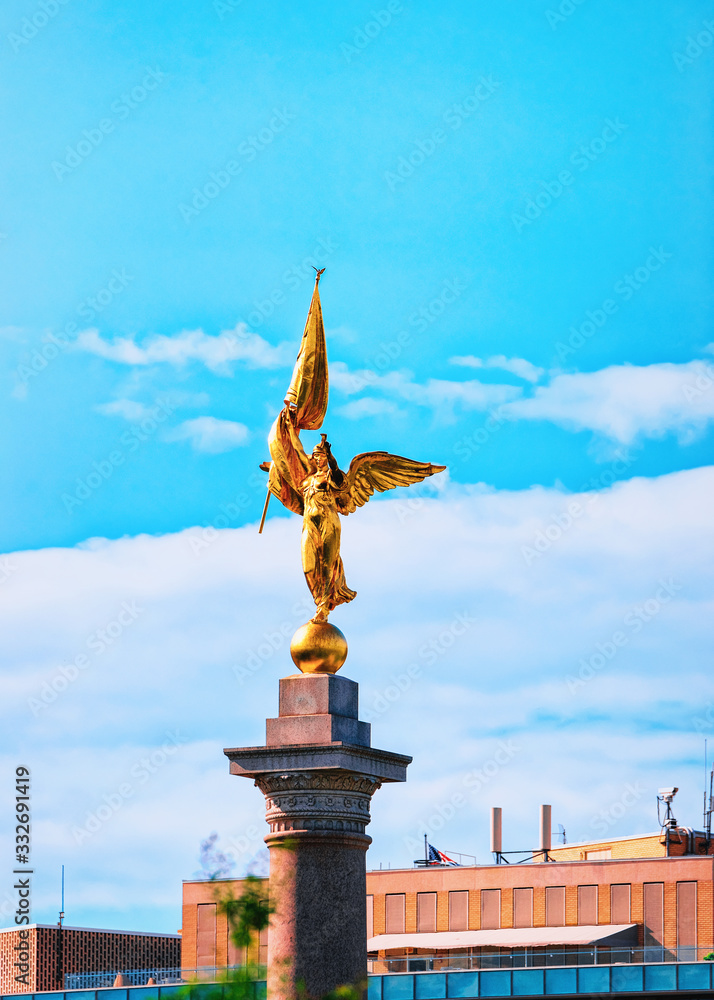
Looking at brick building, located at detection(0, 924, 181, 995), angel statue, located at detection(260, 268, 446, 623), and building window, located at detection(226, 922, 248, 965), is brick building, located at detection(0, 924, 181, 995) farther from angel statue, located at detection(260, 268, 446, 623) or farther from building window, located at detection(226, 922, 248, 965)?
angel statue, located at detection(260, 268, 446, 623)

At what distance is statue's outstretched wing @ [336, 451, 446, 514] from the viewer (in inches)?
976

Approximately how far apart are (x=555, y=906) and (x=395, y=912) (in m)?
7.53

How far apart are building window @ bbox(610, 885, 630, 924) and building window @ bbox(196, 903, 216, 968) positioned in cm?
1782

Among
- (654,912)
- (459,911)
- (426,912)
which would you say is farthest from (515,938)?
(654,912)

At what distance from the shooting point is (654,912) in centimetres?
7594

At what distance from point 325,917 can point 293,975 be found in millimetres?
797

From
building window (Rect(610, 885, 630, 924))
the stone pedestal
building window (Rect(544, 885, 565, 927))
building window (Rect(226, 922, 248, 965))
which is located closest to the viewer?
building window (Rect(226, 922, 248, 965))

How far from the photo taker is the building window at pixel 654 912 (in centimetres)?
7581

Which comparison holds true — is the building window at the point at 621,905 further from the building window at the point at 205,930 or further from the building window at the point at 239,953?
the building window at the point at 205,930

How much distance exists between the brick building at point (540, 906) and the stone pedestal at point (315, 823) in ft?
164

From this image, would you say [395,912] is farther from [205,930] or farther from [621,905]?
[621,905]

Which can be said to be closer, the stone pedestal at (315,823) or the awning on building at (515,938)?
the stone pedestal at (315,823)

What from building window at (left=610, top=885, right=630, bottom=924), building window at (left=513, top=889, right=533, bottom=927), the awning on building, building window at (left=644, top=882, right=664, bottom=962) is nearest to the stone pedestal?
the awning on building

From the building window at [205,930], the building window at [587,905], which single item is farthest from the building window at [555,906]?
the building window at [205,930]
